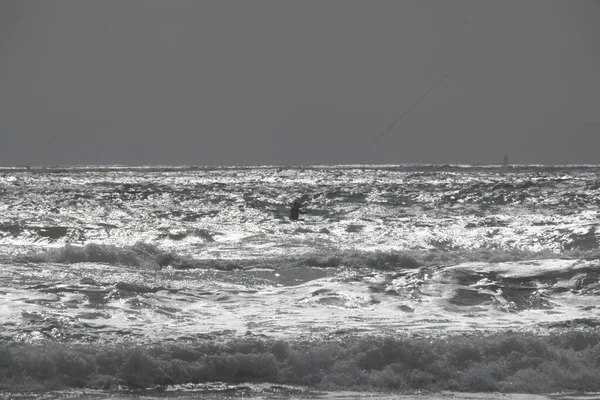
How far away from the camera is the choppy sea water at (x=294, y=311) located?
7.64m

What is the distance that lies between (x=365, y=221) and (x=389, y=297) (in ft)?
47.9

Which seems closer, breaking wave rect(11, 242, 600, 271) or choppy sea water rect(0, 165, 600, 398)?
choppy sea water rect(0, 165, 600, 398)

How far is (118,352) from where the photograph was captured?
25.5 feet

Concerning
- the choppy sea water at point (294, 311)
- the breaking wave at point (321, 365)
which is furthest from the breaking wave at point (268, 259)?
the breaking wave at point (321, 365)

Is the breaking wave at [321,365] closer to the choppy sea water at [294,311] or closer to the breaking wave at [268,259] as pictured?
the choppy sea water at [294,311]

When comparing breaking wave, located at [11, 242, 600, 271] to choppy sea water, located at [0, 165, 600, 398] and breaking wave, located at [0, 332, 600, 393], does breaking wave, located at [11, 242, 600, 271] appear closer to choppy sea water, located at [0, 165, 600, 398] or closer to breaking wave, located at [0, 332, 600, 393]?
choppy sea water, located at [0, 165, 600, 398]

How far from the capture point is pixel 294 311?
10.5m

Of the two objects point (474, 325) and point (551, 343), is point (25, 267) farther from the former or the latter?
point (551, 343)

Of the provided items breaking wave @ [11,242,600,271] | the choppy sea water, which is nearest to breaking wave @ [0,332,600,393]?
the choppy sea water

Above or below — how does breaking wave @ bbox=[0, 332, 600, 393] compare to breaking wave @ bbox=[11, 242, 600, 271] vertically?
above

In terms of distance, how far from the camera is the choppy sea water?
25.1ft

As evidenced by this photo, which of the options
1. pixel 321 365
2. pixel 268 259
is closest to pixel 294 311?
pixel 321 365

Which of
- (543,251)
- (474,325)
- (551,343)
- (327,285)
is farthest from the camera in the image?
(543,251)

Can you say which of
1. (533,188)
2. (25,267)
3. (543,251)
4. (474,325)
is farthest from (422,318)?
(533,188)
